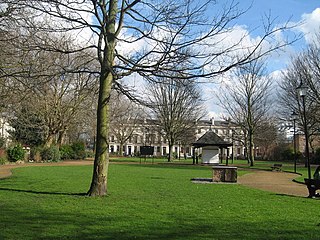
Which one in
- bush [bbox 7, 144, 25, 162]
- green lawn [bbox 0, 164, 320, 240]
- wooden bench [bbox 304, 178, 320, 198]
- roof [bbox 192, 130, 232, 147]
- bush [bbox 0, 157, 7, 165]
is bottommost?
green lawn [bbox 0, 164, 320, 240]

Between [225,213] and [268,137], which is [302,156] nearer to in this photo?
[268,137]

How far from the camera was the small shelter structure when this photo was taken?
4478 centimetres

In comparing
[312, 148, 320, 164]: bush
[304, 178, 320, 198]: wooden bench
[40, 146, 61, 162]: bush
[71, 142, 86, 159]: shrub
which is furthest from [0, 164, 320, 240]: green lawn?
[312, 148, 320, 164]: bush

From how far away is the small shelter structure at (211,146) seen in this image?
147 feet

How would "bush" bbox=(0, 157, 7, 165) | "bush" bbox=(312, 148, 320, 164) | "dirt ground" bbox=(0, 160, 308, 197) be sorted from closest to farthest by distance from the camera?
"dirt ground" bbox=(0, 160, 308, 197) < "bush" bbox=(0, 157, 7, 165) < "bush" bbox=(312, 148, 320, 164)

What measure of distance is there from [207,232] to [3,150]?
3475 centimetres

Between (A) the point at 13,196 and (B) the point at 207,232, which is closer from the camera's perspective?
(B) the point at 207,232

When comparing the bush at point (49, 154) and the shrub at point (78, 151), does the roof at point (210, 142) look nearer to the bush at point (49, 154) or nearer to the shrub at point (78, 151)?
the bush at point (49, 154)

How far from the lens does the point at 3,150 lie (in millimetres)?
38438

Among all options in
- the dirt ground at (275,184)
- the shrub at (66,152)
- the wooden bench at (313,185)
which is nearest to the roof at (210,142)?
the shrub at (66,152)

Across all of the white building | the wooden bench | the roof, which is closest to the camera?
the wooden bench

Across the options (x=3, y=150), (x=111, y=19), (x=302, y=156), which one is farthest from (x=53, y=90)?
(x=302, y=156)

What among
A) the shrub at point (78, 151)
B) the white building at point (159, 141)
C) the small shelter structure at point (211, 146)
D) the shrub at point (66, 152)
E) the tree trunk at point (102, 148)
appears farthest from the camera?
the white building at point (159, 141)

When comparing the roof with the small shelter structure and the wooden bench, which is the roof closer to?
the small shelter structure
